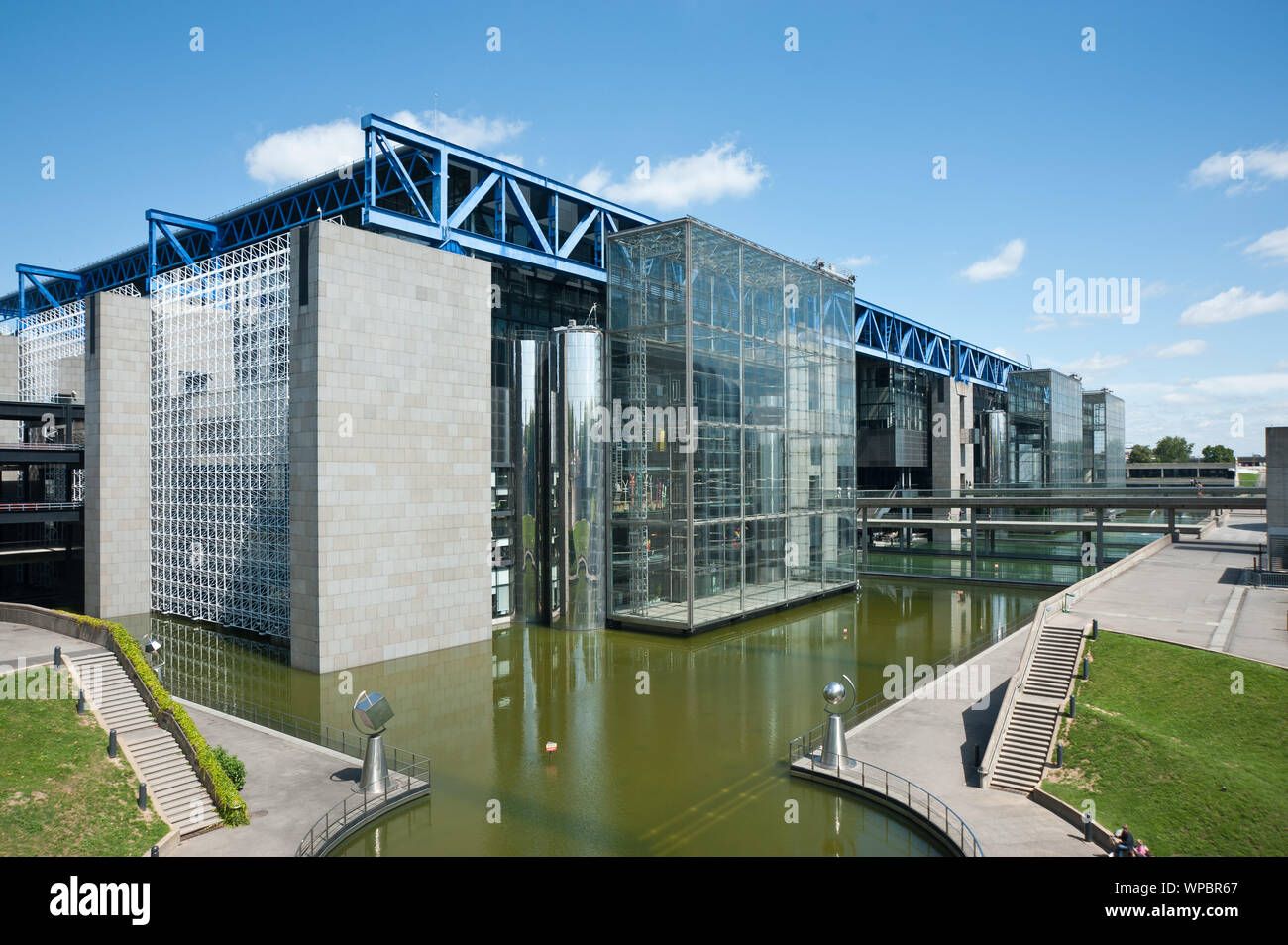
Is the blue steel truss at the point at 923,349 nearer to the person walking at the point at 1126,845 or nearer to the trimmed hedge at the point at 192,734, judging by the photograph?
the person walking at the point at 1126,845

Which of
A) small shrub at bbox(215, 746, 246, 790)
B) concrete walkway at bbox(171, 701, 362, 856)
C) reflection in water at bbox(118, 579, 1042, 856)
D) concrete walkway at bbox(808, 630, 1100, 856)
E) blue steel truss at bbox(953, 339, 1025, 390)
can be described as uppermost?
blue steel truss at bbox(953, 339, 1025, 390)

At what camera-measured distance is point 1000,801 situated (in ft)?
67.3

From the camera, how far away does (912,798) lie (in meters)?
20.5

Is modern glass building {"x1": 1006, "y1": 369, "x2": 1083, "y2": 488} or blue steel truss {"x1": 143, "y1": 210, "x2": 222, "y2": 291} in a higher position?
blue steel truss {"x1": 143, "y1": 210, "x2": 222, "y2": 291}

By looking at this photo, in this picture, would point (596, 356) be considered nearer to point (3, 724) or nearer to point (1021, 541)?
point (3, 724)

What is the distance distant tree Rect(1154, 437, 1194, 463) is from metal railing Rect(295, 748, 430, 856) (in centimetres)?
20629

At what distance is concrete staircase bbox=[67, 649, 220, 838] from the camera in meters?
20.1

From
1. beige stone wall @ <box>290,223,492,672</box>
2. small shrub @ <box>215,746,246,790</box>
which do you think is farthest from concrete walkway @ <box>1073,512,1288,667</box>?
small shrub @ <box>215,746,246,790</box>

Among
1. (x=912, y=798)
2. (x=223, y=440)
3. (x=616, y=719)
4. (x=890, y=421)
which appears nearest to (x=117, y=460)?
(x=223, y=440)

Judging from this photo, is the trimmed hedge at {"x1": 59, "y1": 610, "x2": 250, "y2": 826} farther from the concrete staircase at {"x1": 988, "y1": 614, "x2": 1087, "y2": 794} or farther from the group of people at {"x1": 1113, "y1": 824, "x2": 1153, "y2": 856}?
the group of people at {"x1": 1113, "y1": 824, "x2": 1153, "y2": 856}

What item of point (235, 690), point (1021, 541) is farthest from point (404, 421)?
point (1021, 541)

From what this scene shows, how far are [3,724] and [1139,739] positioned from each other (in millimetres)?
30611

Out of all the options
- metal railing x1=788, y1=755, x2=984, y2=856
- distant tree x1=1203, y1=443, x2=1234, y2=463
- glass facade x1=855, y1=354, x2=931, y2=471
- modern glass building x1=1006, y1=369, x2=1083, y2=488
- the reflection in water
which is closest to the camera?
metal railing x1=788, y1=755, x2=984, y2=856

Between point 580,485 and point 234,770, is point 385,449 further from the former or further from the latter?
point 234,770
